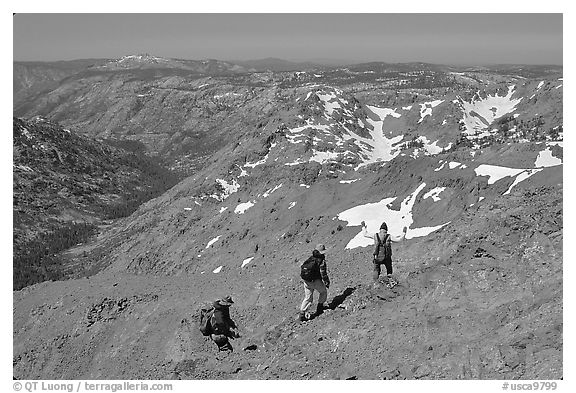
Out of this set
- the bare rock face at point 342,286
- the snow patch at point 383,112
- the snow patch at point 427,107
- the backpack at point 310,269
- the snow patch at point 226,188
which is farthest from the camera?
the snow patch at point 383,112

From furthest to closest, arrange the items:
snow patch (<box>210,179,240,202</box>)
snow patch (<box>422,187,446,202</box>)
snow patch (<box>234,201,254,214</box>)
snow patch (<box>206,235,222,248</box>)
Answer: snow patch (<box>210,179,240,202</box>) < snow patch (<box>234,201,254,214</box>) < snow patch (<box>206,235,222,248</box>) < snow patch (<box>422,187,446,202</box>)

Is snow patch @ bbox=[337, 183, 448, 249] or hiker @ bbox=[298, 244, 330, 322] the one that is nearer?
hiker @ bbox=[298, 244, 330, 322]

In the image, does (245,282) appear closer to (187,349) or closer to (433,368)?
(187,349)

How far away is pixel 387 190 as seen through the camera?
3669 centimetres

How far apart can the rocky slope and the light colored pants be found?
170 ft

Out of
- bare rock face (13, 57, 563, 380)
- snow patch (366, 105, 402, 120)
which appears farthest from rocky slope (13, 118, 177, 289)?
snow patch (366, 105, 402, 120)

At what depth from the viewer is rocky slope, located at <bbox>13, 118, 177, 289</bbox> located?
7175cm

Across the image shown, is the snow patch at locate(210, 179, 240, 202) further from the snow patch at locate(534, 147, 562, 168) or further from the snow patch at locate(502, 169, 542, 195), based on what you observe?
the snow patch at locate(502, 169, 542, 195)

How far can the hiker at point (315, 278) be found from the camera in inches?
549

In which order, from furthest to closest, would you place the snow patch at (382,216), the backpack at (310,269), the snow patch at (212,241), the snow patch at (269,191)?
the snow patch at (269,191) < the snow patch at (212,241) < the snow patch at (382,216) < the backpack at (310,269)

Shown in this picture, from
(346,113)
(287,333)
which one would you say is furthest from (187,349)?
(346,113)

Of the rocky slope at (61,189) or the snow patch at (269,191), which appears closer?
the snow patch at (269,191)

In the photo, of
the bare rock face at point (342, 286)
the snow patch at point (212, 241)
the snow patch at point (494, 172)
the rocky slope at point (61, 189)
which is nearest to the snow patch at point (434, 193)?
the bare rock face at point (342, 286)

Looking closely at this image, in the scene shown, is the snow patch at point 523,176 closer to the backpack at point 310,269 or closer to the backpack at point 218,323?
the backpack at point 310,269
